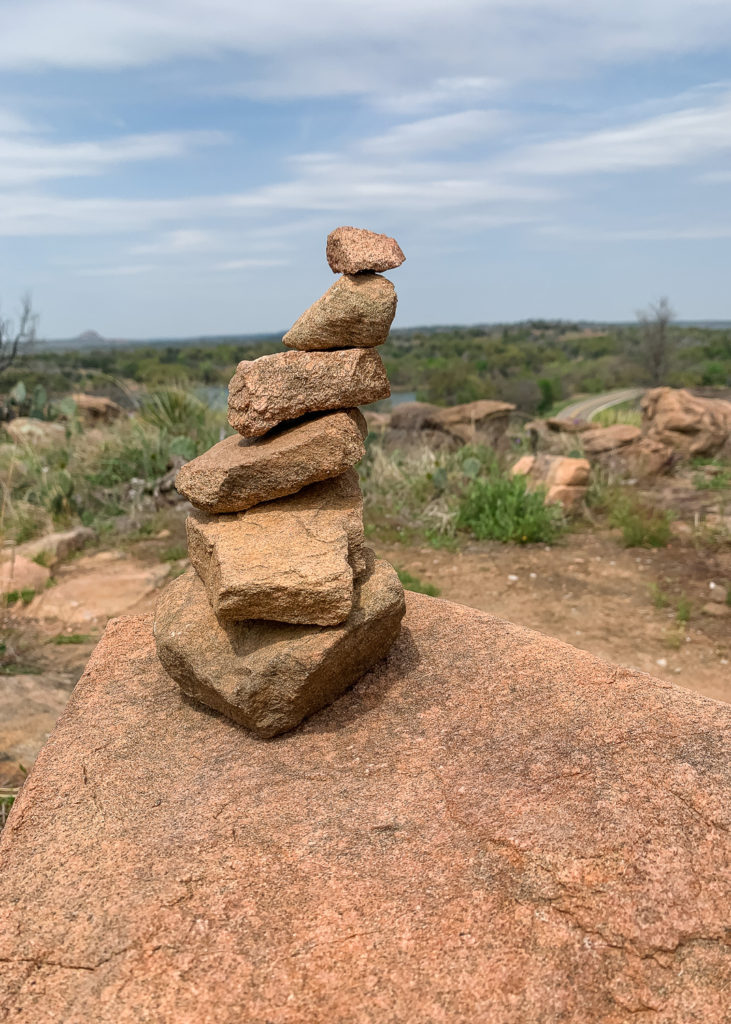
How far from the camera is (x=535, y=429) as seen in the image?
11289 millimetres

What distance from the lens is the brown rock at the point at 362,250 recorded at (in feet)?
9.30

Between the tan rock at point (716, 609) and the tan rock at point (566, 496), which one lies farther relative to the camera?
the tan rock at point (566, 496)

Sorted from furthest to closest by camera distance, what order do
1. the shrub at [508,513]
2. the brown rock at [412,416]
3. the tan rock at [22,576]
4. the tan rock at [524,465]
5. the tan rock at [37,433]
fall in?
the brown rock at [412,416] → the tan rock at [37,433] → the tan rock at [524,465] → the shrub at [508,513] → the tan rock at [22,576]

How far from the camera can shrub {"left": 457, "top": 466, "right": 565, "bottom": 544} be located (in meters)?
7.57

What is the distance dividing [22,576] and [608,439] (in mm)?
7311

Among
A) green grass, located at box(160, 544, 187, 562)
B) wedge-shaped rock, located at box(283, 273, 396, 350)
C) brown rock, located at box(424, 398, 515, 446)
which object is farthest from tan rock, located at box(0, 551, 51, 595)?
brown rock, located at box(424, 398, 515, 446)

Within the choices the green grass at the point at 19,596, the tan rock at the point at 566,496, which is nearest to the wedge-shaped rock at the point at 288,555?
the green grass at the point at 19,596

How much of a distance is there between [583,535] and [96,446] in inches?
224

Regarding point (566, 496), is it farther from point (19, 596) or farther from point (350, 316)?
point (350, 316)

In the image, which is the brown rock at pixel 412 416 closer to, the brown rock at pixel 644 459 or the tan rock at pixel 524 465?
the tan rock at pixel 524 465

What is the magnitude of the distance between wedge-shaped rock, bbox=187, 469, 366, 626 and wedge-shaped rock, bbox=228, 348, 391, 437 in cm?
33

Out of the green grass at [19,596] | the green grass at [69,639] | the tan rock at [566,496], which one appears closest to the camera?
the green grass at [69,639]

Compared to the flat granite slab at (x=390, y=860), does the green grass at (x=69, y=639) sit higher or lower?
lower

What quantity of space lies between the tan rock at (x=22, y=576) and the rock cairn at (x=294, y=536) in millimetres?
3801
